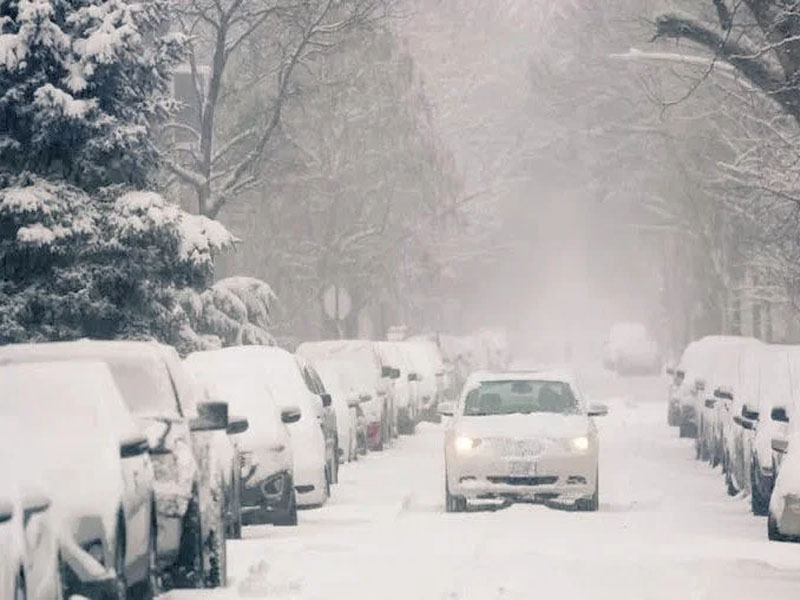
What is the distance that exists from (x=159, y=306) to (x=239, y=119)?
17.4 meters

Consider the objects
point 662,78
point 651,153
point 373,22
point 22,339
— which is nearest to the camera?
point 22,339

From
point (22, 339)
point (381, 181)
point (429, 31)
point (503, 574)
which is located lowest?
point (503, 574)

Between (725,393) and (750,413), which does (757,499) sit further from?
(725,393)

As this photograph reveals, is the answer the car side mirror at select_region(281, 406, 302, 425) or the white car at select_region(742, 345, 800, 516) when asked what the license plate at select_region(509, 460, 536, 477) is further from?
the car side mirror at select_region(281, 406, 302, 425)

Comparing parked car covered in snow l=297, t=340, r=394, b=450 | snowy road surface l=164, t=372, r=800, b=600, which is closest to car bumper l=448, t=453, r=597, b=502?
snowy road surface l=164, t=372, r=800, b=600

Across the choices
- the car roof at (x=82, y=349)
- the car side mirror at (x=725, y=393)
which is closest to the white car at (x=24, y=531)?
the car roof at (x=82, y=349)

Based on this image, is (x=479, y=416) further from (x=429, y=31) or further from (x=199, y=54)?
(x=429, y=31)

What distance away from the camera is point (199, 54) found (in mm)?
53938

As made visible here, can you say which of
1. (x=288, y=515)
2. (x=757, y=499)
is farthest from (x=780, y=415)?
(x=288, y=515)

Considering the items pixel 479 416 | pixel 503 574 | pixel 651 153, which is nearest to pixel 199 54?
pixel 651 153

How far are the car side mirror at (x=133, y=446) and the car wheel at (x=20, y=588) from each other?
243 cm

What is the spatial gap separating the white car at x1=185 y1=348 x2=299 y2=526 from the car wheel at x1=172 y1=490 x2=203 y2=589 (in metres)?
5.41

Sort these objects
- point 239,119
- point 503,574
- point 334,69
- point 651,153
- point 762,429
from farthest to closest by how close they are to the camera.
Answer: point 651,153, point 334,69, point 239,119, point 762,429, point 503,574

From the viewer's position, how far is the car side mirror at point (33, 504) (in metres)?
10.3
